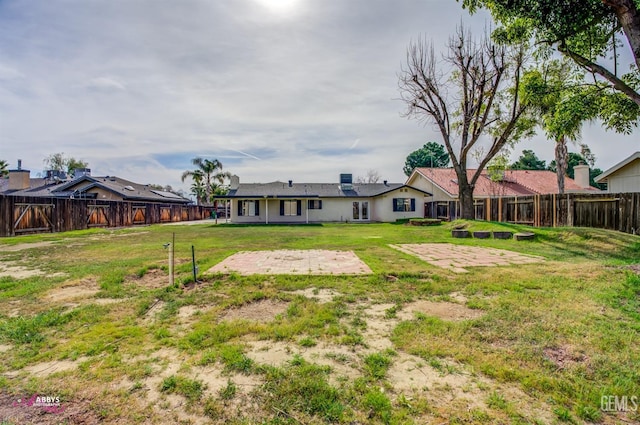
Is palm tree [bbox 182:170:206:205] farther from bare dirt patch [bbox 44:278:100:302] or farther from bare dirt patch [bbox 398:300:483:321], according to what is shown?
bare dirt patch [bbox 398:300:483:321]

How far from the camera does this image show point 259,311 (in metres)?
3.76

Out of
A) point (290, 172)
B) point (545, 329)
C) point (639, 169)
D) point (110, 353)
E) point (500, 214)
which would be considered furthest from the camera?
point (290, 172)

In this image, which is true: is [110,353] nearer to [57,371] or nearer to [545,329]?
[57,371]

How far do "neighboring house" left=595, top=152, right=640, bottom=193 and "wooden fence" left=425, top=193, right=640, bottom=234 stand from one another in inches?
170

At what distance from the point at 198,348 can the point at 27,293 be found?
12.4 ft

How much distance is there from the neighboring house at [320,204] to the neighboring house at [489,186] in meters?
1.37

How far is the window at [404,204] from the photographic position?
24.7 meters

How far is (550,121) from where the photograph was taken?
8414 mm

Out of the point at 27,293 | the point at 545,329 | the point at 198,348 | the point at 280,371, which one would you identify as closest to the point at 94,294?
the point at 27,293

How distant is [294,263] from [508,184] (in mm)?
25828

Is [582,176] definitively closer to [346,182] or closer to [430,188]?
[430,188]

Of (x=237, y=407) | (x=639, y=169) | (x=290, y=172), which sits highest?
(x=290, y=172)

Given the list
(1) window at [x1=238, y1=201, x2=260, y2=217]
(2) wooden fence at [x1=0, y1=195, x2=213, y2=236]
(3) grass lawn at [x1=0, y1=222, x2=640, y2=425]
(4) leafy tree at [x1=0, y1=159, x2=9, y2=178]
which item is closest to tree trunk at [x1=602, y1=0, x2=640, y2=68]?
(3) grass lawn at [x1=0, y1=222, x2=640, y2=425]

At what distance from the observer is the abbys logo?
1.97 m
